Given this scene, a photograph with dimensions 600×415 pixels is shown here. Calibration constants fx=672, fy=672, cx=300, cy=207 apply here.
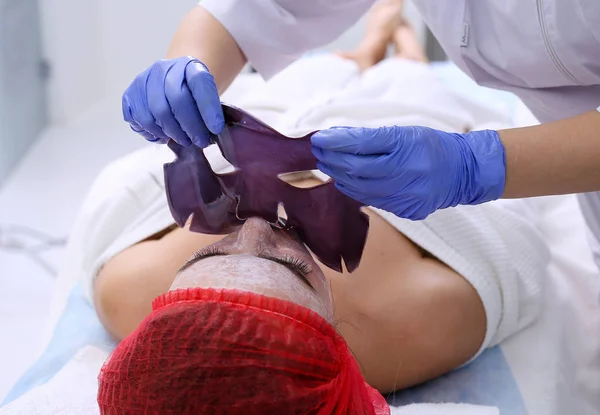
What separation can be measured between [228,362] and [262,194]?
361 mm

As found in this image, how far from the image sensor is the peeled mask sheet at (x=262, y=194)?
971mm

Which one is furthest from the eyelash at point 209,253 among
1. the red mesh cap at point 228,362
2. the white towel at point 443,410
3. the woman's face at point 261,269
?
the white towel at point 443,410

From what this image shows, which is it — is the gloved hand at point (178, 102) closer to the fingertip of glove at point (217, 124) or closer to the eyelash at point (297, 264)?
the fingertip of glove at point (217, 124)

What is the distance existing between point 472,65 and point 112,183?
32.3 inches

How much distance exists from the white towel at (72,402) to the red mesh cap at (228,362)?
0.29m

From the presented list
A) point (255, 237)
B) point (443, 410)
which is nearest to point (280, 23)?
point (255, 237)

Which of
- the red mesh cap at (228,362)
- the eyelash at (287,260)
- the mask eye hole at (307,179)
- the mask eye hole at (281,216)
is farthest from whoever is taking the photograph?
the mask eye hole at (307,179)

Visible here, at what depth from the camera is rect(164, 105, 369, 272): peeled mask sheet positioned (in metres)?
0.97

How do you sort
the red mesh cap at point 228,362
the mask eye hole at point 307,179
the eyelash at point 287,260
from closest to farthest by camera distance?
the red mesh cap at point 228,362 < the eyelash at point 287,260 < the mask eye hole at point 307,179

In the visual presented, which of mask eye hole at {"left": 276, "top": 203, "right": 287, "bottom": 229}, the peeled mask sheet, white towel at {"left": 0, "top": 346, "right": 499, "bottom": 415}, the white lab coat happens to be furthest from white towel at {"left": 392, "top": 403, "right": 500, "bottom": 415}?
the white lab coat

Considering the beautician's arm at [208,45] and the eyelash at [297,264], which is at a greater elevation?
the beautician's arm at [208,45]

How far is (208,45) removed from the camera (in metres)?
1.26

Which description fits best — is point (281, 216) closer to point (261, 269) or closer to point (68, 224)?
point (261, 269)

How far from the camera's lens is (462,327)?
1162 millimetres
